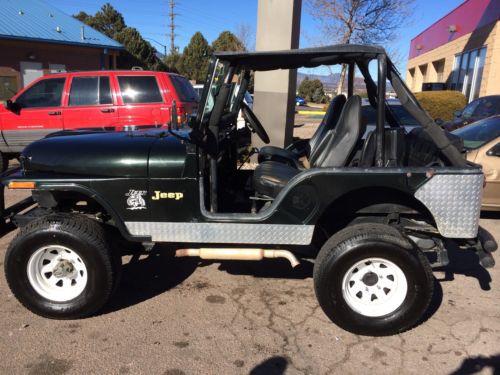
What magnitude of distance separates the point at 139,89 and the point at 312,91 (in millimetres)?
37137

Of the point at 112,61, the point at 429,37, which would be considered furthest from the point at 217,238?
the point at 429,37

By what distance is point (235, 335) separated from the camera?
9.98 feet

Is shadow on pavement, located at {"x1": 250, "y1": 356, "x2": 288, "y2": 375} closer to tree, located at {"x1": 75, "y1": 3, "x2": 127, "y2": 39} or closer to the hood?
the hood

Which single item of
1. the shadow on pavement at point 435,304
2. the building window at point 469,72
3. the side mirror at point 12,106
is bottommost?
the shadow on pavement at point 435,304

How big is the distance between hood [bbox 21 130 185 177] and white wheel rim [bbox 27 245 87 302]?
63 centimetres

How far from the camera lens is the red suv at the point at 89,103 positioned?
7570mm

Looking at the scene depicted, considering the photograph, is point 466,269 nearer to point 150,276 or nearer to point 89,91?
point 150,276

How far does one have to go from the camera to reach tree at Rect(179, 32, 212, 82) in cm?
3819

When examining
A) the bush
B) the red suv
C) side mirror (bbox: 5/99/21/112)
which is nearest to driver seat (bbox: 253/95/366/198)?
the red suv

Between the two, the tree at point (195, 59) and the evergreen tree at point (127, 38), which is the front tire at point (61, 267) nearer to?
the evergreen tree at point (127, 38)

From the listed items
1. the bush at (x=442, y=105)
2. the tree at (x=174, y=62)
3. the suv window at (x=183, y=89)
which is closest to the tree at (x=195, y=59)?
the tree at (x=174, y=62)

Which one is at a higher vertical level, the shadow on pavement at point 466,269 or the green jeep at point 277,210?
the green jeep at point 277,210

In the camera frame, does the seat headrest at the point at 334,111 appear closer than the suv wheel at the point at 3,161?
Yes

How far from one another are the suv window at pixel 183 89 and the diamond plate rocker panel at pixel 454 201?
5717mm
